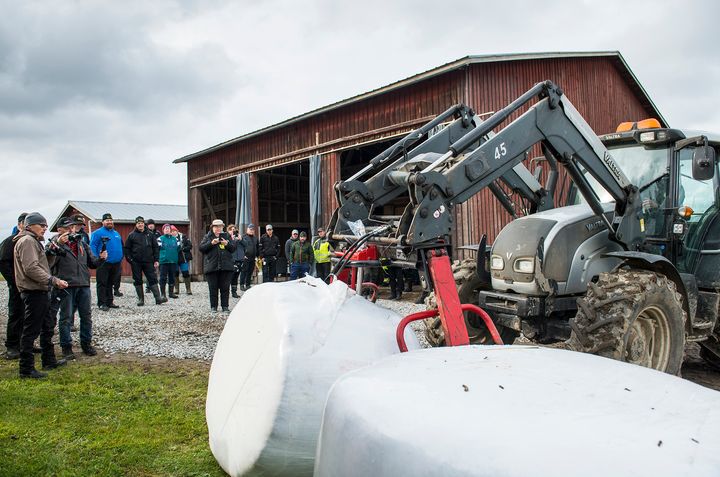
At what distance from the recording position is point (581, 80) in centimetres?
1238

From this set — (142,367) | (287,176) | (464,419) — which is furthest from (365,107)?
(464,419)

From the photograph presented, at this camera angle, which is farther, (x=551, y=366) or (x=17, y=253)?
(x=17, y=253)

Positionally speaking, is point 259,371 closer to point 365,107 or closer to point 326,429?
point 326,429

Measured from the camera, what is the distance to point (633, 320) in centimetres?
383

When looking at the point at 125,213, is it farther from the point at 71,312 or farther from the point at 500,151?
the point at 500,151

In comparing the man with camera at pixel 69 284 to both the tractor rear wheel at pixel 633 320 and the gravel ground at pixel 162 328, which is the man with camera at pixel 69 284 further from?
the tractor rear wheel at pixel 633 320

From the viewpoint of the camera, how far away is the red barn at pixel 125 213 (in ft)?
91.0

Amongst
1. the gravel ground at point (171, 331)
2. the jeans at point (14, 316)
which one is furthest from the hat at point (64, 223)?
the gravel ground at point (171, 331)

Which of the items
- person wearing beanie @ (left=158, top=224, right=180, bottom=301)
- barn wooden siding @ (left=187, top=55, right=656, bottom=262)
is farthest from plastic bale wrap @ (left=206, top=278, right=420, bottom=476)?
person wearing beanie @ (left=158, top=224, right=180, bottom=301)

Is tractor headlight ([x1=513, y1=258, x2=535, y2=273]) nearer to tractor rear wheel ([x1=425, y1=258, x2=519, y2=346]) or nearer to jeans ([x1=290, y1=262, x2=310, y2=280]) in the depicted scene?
tractor rear wheel ([x1=425, y1=258, x2=519, y2=346])

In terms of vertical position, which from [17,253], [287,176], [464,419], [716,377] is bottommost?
[716,377]

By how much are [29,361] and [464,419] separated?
528cm

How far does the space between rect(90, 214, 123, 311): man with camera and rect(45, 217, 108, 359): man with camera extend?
380cm

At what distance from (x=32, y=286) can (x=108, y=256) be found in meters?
5.11
